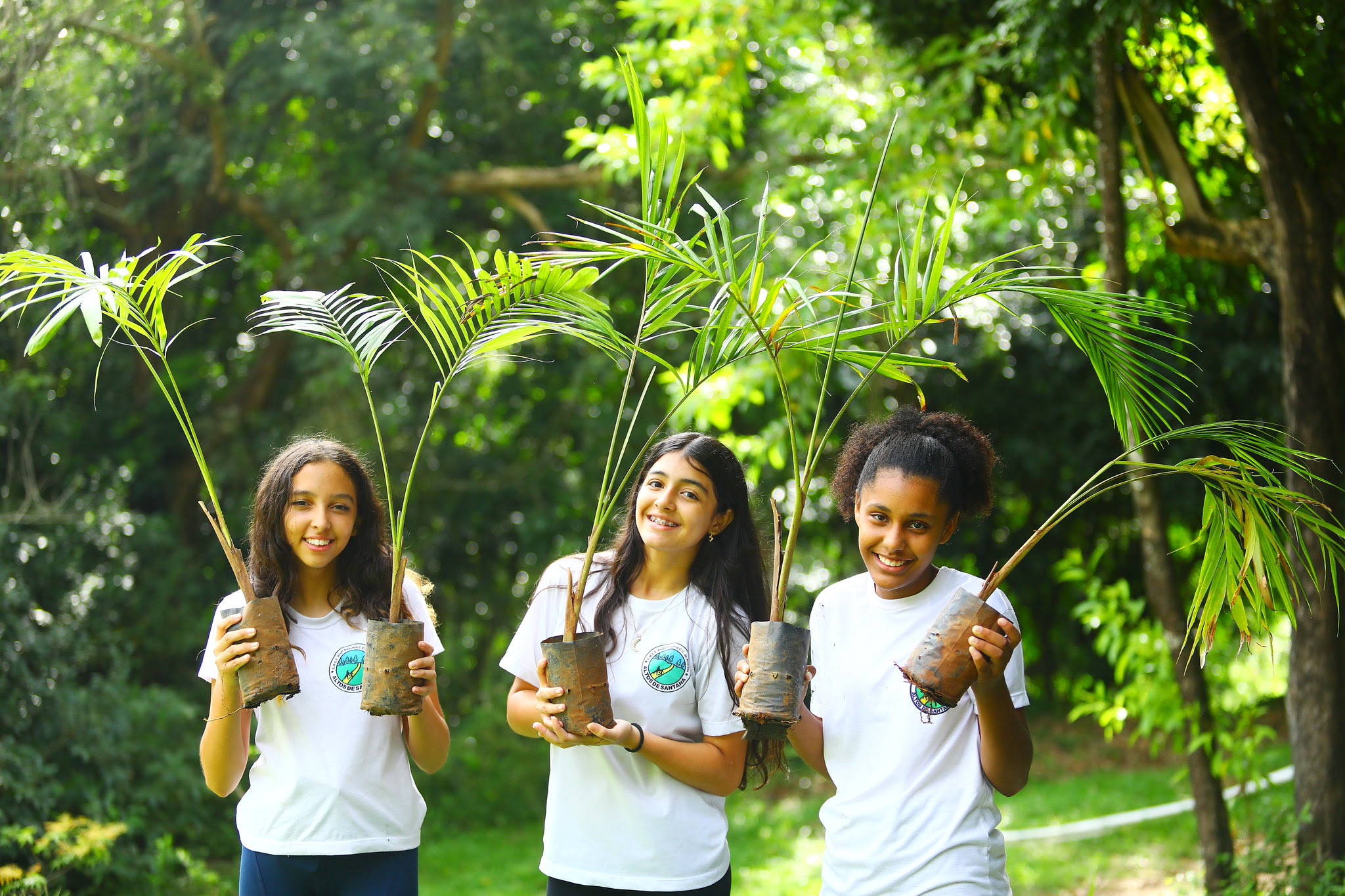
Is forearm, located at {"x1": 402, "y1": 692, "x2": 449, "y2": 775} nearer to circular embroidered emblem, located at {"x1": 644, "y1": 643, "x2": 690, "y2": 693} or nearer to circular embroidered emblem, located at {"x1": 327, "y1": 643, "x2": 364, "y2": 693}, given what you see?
circular embroidered emblem, located at {"x1": 327, "y1": 643, "x2": 364, "y2": 693}

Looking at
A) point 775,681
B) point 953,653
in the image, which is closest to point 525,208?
point 775,681

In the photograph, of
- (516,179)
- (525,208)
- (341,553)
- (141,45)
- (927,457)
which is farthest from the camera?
(516,179)

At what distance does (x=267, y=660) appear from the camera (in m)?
2.15

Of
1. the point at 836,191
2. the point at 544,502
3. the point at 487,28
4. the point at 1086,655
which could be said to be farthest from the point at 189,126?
the point at 1086,655

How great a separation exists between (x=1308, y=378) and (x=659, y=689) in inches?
114

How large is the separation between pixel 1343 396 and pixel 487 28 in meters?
6.30

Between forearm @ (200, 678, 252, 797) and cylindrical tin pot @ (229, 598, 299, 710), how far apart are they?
0.07 m

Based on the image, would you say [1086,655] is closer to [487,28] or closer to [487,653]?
[487,653]

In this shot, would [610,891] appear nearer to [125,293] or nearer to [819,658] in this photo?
[819,658]

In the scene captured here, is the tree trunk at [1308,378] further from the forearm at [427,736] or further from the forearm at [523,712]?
the forearm at [427,736]

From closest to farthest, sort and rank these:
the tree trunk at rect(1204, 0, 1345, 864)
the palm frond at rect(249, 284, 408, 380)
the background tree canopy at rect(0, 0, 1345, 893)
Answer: the palm frond at rect(249, 284, 408, 380) < the tree trunk at rect(1204, 0, 1345, 864) < the background tree canopy at rect(0, 0, 1345, 893)

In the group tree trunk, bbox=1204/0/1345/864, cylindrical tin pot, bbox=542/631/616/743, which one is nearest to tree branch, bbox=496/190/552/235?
tree trunk, bbox=1204/0/1345/864

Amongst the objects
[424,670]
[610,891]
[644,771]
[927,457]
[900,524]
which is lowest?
[610,891]

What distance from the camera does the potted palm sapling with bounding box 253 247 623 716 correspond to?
7.18ft
